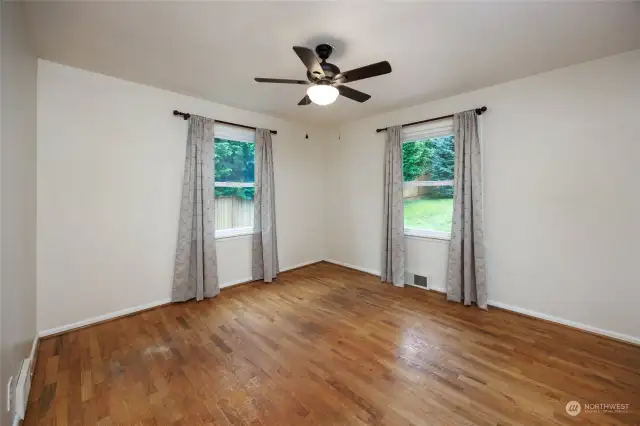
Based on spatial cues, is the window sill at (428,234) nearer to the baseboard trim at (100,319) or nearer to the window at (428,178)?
the window at (428,178)

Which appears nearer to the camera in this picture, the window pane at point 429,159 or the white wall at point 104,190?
the white wall at point 104,190

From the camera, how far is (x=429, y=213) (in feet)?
12.3

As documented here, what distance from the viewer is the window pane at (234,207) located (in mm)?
3756

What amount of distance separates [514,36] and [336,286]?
326 cm

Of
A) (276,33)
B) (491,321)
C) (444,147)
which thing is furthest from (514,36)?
(491,321)

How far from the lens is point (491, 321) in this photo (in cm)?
276

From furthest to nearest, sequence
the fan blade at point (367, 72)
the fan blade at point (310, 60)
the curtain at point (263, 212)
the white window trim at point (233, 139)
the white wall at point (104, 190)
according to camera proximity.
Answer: the curtain at point (263, 212), the white window trim at point (233, 139), the white wall at point (104, 190), the fan blade at point (367, 72), the fan blade at point (310, 60)

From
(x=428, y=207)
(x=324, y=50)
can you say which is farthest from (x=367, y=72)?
(x=428, y=207)

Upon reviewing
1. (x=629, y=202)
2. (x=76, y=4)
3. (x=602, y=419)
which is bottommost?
(x=602, y=419)

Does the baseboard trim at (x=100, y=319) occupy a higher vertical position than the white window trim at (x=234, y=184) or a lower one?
lower

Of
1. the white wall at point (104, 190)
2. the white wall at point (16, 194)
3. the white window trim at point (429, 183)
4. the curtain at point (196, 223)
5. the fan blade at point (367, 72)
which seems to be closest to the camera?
the white wall at point (16, 194)

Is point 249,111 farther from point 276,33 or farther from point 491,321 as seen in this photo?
point 491,321

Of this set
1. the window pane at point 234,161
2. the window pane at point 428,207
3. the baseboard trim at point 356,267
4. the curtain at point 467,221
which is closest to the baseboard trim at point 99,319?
the window pane at point 234,161

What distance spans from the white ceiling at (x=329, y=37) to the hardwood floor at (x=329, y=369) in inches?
100
